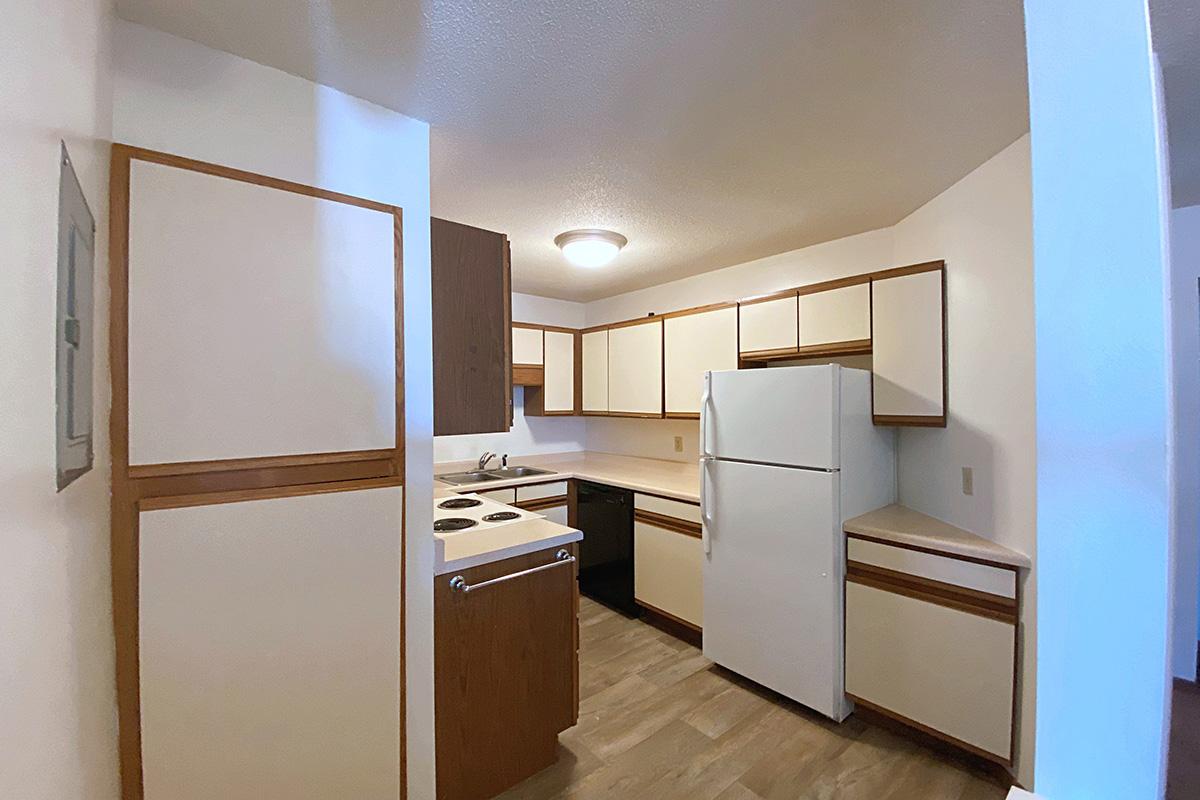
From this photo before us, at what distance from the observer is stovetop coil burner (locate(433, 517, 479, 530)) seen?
1.97 m

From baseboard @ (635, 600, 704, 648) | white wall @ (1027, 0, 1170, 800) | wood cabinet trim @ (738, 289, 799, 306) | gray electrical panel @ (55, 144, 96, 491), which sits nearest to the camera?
white wall @ (1027, 0, 1170, 800)

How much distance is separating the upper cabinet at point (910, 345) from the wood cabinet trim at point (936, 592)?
0.65m

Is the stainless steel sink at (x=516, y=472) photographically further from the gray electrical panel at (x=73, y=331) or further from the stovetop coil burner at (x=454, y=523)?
the gray electrical panel at (x=73, y=331)

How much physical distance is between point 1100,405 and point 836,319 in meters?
2.11

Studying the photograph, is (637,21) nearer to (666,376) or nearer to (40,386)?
(40,386)

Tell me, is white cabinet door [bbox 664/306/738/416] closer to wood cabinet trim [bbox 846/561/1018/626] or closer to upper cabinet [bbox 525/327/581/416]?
upper cabinet [bbox 525/327/581/416]

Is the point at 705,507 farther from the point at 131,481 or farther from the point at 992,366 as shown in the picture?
the point at 131,481

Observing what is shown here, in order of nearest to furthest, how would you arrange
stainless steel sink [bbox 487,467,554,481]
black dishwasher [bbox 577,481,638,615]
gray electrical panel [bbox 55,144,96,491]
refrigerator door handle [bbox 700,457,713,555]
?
gray electrical panel [bbox 55,144,96,491], refrigerator door handle [bbox 700,457,713,555], black dishwasher [bbox 577,481,638,615], stainless steel sink [bbox 487,467,554,481]

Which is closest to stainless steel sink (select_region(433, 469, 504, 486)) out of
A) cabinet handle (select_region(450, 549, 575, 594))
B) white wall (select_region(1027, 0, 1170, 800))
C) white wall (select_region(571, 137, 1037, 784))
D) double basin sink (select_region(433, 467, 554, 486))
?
double basin sink (select_region(433, 467, 554, 486))

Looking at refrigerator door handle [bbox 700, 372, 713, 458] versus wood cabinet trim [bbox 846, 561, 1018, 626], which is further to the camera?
refrigerator door handle [bbox 700, 372, 713, 458]

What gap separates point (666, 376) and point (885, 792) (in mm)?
2307

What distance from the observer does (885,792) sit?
169 cm

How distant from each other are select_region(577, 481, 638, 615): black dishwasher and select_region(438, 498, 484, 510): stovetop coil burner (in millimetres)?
1017

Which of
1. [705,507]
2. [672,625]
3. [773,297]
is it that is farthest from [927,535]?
[672,625]
